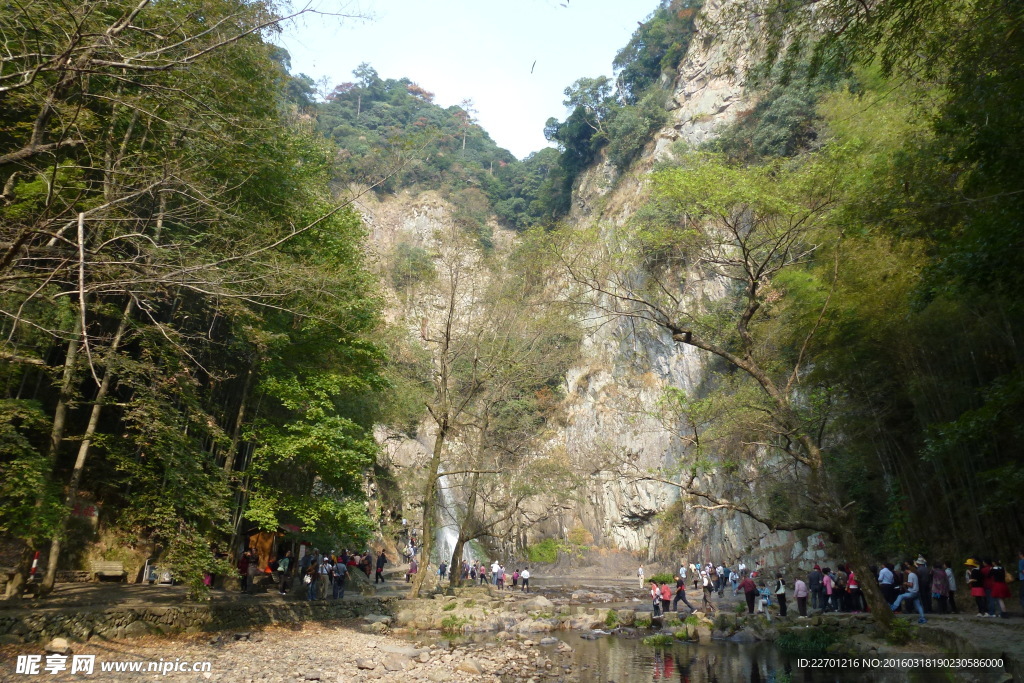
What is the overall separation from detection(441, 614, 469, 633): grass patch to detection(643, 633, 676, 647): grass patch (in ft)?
13.9

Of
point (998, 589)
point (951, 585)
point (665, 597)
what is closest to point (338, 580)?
point (665, 597)

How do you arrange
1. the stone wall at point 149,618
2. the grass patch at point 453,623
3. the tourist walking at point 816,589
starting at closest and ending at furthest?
the stone wall at point 149,618 < the grass patch at point 453,623 < the tourist walking at point 816,589

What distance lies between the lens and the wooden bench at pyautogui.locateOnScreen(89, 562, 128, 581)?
12.8 m

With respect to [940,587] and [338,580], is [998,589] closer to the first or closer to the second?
[940,587]

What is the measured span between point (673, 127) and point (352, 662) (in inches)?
1405

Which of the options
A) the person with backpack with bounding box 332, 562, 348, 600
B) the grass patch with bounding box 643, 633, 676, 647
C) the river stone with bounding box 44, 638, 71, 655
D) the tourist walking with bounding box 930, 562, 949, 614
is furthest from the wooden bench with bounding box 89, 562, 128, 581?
the tourist walking with bounding box 930, 562, 949, 614

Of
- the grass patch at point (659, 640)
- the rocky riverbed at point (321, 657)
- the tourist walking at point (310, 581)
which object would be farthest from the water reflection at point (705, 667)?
the tourist walking at point (310, 581)

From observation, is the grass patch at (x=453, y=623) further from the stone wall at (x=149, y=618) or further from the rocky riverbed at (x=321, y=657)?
the stone wall at (x=149, y=618)

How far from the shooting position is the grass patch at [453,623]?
13.7 m

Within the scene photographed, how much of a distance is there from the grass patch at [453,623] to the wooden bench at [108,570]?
7.27 metres

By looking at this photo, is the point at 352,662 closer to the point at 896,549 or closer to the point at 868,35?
the point at 868,35

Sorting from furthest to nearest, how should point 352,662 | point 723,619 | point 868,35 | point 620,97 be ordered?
1. point 620,97
2. point 723,619
3. point 352,662
4. point 868,35

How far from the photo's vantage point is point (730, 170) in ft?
34.9

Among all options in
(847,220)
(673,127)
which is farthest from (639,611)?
(673,127)
